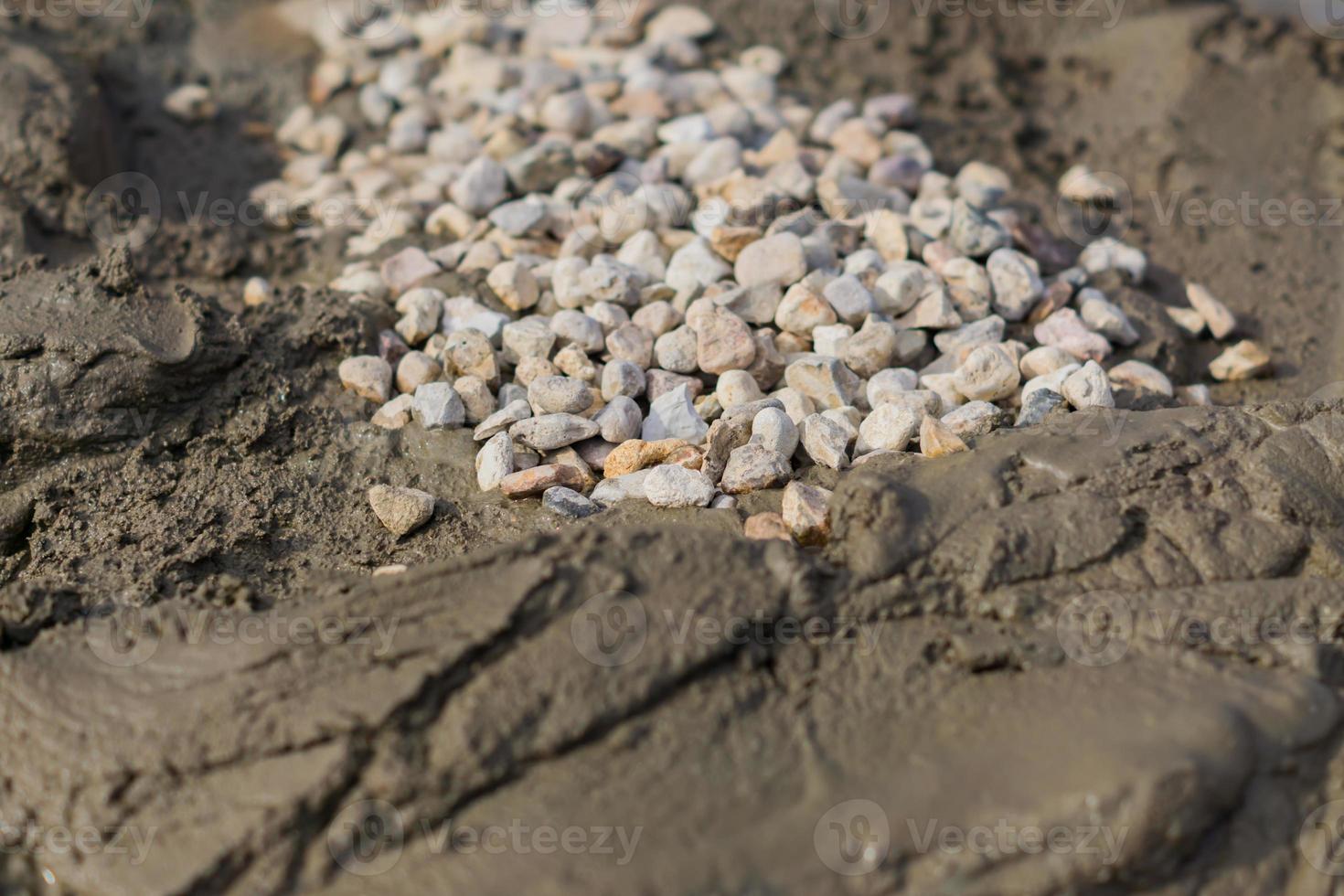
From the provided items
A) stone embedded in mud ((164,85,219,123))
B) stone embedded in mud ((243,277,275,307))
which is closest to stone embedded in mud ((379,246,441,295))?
stone embedded in mud ((243,277,275,307))

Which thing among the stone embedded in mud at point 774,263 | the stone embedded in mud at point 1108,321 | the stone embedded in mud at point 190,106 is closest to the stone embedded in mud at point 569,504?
the stone embedded in mud at point 774,263

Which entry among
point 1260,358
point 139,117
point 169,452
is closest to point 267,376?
point 169,452

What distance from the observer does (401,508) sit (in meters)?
2.58

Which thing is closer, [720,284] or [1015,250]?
[720,284]

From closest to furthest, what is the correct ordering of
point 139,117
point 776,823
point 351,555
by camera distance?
1. point 776,823
2. point 351,555
3. point 139,117

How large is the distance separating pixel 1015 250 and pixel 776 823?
2339mm

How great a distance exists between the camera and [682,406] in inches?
111

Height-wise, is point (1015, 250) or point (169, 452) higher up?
point (1015, 250)

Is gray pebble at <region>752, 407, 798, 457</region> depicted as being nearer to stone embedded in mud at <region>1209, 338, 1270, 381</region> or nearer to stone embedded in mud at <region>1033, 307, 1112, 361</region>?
stone embedded in mud at <region>1033, 307, 1112, 361</region>

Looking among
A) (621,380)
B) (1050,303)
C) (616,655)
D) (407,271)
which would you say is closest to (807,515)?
(616,655)

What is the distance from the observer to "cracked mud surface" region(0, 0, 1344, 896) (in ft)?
5.73

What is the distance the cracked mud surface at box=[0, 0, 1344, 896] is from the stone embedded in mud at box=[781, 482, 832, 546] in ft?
0.39

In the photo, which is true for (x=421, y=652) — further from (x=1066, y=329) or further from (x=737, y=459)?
(x=1066, y=329)

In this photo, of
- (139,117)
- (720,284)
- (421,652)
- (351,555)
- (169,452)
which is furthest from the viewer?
(139,117)
